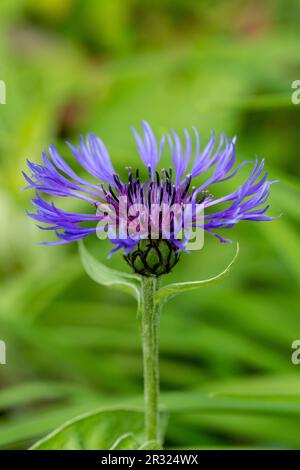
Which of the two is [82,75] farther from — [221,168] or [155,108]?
[221,168]

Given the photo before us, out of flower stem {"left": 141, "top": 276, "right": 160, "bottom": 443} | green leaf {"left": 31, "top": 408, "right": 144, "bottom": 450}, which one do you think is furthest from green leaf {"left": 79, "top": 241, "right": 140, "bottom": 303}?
green leaf {"left": 31, "top": 408, "right": 144, "bottom": 450}

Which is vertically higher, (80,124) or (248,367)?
(80,124)

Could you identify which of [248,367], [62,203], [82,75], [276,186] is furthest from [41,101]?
[248,367]

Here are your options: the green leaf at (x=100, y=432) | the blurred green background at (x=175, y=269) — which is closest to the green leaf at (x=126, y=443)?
the green leaf at (x=100, y=432)

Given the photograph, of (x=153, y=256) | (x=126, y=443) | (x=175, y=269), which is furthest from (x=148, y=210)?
(x=175, y=269)

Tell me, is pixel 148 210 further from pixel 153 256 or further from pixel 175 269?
pixel 175 269

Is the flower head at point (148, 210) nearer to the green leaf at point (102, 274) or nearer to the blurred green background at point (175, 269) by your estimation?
the green leaf at point (102, 274)

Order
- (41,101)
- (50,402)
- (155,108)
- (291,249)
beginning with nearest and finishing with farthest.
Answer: (291,249) → (50,402) → (41,101) → (155,108)
